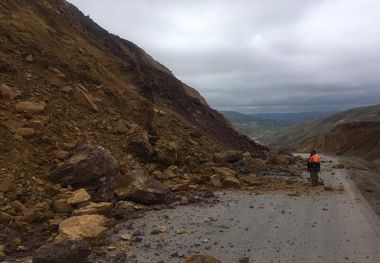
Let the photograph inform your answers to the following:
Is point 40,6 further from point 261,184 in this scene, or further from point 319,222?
point 319,222

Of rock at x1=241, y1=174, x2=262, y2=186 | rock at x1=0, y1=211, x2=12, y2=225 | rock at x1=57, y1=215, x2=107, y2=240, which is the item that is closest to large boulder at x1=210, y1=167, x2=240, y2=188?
rock at x1=241, y1=174, x2=262, y2=186

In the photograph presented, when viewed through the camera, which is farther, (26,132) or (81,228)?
(26,132)

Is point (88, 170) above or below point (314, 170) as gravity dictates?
above

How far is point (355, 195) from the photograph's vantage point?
15664 mm

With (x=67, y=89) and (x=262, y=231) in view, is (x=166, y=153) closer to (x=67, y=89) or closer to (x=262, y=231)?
(x=67, y=89)

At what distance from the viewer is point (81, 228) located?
8.88 metres

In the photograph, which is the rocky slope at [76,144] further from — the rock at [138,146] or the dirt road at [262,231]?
the dirt road at [262,231]

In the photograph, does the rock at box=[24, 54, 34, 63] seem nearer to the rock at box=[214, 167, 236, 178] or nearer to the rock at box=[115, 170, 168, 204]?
the rock at box=[115, 170, 168, 204]

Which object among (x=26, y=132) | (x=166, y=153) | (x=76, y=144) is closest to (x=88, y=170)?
(x=76, y=144)

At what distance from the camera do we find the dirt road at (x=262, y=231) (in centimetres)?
866

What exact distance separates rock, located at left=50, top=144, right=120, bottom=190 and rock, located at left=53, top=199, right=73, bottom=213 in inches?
44.1

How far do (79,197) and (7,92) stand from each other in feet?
14.5

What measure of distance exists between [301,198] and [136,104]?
7237 millimetres

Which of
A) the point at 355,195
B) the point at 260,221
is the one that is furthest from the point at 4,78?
the point at 355,195
